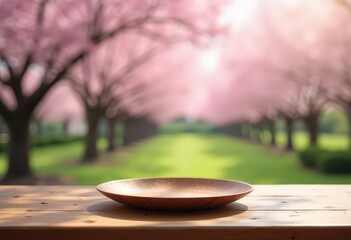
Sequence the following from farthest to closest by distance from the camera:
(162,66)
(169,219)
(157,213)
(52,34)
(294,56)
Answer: (162,66) → (294,56) → (52,34) → (157,213) → (169,219)

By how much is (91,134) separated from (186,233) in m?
18.1

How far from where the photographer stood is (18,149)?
12.2 meters

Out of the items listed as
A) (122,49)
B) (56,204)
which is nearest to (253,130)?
(122,49)

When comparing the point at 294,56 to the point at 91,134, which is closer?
the point at 294,56

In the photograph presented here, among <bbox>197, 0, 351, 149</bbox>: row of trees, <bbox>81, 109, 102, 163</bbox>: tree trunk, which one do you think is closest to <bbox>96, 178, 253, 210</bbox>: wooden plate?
<bbox>197, 0, 351, 149</bbox>: row of trees

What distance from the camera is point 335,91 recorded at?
17.4m

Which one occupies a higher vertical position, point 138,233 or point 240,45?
point 240,45

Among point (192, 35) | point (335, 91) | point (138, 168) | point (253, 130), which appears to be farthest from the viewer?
point (253, 130)

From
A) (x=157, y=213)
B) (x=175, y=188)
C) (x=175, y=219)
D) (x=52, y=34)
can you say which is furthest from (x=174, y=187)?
(x=52, y=34)

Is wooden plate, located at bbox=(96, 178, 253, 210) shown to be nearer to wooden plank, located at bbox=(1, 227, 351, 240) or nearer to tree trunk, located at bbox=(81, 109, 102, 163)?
wooden plank, located at bbox=(1, 227, 351, 240)

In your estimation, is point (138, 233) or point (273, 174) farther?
point (273, 174)

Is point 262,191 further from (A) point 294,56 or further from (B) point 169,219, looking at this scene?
(A) point 294,56

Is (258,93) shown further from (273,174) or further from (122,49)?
(273,174)

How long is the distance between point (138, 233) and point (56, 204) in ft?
2.58
